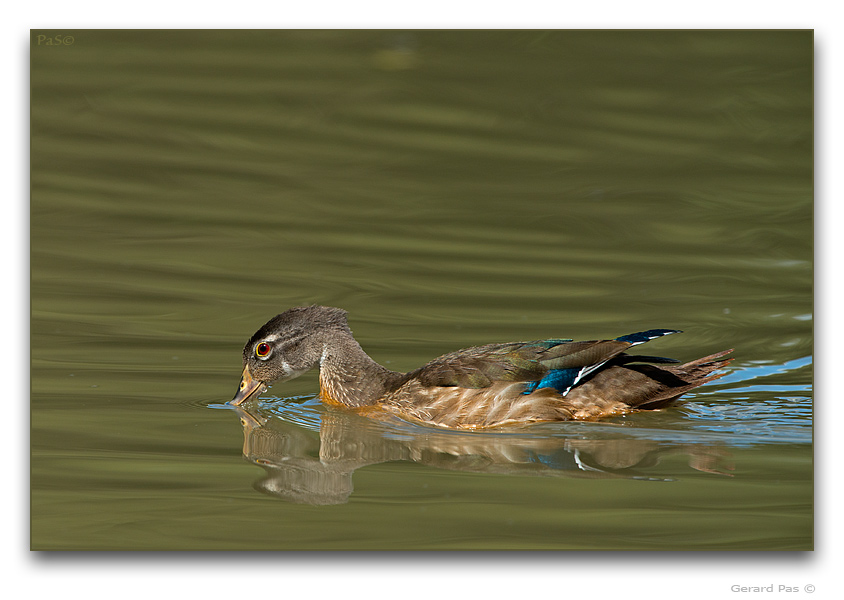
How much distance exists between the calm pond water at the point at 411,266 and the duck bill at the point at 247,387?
9cm

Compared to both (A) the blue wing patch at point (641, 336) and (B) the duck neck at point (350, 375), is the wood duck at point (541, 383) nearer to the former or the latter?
(A) the blue wing patch at point (641, 336)

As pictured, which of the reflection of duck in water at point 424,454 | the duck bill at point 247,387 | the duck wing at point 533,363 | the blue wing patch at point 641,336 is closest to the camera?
the reflection of duck in water at point 424,454

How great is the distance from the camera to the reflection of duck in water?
6035 mm

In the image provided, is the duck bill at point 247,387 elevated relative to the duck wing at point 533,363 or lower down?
lower down

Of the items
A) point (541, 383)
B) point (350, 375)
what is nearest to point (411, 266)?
point (350, 375)

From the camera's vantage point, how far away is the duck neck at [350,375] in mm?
7305

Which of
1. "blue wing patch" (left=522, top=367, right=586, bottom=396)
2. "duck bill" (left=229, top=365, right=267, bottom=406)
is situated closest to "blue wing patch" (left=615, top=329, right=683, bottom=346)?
"blue wing patch" (left=522, top=367, right=586, bottom=396)

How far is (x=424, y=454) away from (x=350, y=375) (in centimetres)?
113

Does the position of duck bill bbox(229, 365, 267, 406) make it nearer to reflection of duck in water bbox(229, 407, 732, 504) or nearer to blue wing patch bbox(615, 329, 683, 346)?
reflection of duck in water bbox(229, 407, 732, 504)

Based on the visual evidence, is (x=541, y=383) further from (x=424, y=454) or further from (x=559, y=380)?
(x=424, y=454)

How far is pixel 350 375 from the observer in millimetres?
7391

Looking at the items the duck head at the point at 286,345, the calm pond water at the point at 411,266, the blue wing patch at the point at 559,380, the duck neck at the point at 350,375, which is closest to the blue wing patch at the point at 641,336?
the blue wing patch at the point at 559,380

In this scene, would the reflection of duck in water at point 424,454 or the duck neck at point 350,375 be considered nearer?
the reflection of duck in water at point 424,454

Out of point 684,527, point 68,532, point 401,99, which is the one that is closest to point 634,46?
point 401,99
